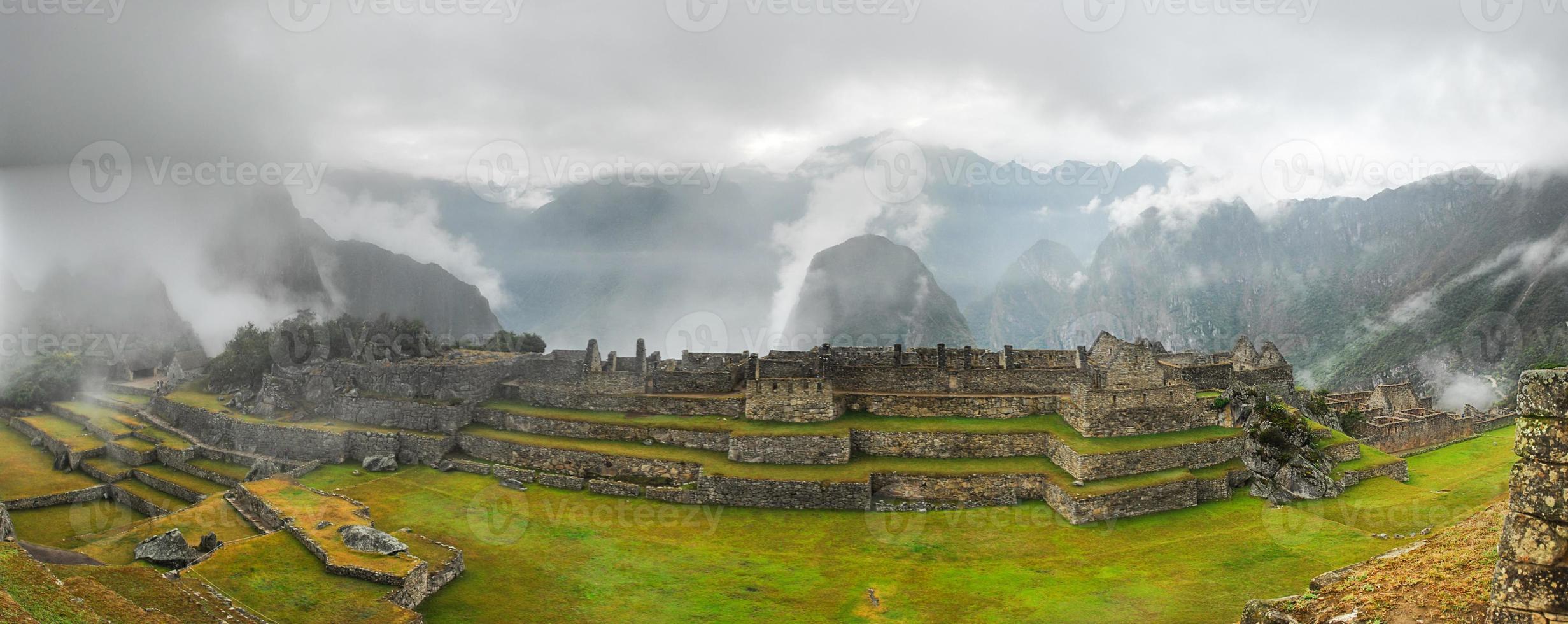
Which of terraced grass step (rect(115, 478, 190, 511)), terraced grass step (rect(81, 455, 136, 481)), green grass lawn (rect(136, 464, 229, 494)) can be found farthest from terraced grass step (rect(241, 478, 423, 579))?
terraced grass step (rect(81, 455, 136, 481))

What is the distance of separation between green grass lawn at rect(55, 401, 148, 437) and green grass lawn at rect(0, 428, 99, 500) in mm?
2420

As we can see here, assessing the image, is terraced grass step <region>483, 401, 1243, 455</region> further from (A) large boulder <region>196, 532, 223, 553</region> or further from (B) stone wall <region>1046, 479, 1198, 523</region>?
(A) large boulder <region>196, 532, 223, 553</region>

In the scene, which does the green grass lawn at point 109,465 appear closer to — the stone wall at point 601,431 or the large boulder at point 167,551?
the stone wall at point 601,431

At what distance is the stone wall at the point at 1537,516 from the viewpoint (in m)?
6.46

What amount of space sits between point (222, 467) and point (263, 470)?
391cm

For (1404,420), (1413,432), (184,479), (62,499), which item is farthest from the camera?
(1404,420)

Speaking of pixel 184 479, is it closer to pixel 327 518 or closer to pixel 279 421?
pixel 279 421

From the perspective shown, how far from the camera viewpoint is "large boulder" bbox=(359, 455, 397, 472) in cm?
2759

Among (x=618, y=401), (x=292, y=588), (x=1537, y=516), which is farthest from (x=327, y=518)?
(x=1537, y=516)

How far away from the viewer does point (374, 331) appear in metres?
41.6

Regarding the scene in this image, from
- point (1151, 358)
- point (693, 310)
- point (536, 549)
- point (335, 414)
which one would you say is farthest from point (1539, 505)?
point (693, 310)

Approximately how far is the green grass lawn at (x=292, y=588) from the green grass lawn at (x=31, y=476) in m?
19.6

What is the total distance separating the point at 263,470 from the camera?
29.1 metres

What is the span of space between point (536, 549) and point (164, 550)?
8.88m
